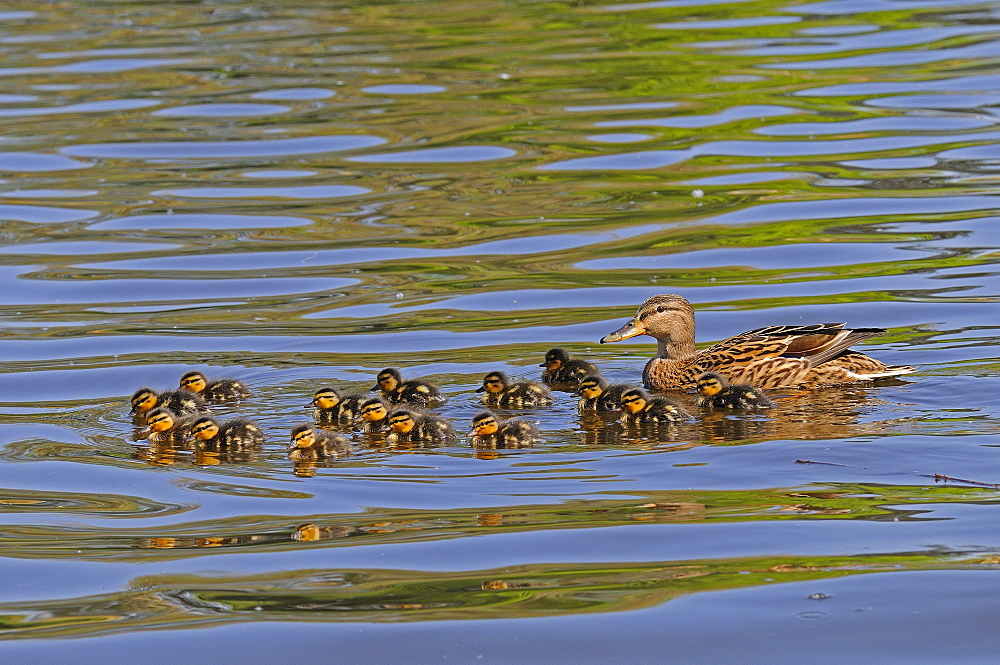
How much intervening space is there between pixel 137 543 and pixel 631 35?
1564 centimetres

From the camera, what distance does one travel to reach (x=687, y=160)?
50.3 feet

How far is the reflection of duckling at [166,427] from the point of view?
318 inches

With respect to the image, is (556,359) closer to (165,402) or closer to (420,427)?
(420,427)

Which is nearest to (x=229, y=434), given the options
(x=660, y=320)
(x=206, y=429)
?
(x=206, y=429)

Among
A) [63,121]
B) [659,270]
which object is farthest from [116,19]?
[659,270]

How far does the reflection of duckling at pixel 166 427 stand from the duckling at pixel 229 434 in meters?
0.20

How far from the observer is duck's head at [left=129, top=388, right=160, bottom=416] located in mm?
8562

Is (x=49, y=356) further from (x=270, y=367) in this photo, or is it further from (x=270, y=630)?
(x=270, y=630)

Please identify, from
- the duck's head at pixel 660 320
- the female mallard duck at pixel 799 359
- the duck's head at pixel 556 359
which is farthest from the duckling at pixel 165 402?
the female mallard duck at pixel 799 359

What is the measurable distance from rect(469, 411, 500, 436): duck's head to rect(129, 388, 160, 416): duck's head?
189 centimetres

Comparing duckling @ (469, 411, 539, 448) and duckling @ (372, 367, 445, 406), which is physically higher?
duckling @ (372, 367, 445, 406)

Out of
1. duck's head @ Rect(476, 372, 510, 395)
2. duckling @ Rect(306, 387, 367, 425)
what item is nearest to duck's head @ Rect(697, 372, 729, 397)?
duck's head @ Rect(476, 372, 510, 395)

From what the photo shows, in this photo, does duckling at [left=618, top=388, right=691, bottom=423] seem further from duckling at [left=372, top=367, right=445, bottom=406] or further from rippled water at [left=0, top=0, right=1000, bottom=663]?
duckling at [left=372, top=367, right=445, bottom=406]

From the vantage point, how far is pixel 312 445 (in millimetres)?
7520
